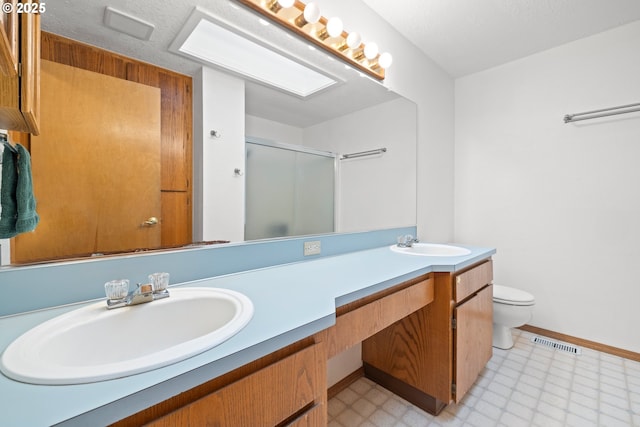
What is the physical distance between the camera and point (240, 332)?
0.60 m

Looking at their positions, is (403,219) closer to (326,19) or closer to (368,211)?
(368,211)

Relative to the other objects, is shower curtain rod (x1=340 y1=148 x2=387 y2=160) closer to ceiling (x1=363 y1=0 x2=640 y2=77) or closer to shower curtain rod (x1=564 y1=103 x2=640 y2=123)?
ceiling (x1=363 y1=0 x2=640 y2=77)

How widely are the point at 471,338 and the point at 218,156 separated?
1.57 metres

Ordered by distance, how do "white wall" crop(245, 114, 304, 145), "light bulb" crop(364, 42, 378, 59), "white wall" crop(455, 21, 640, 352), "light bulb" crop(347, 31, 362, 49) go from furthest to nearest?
"white wall" crop(455, 21, 640, 352), "light bulb" crop(364, 42, 378, 59), "light bulb" crop(347, 31, 362, 49), "white wall" crop(245, 114, 304, 145)

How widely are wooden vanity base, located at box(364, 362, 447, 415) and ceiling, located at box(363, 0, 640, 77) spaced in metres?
2.27

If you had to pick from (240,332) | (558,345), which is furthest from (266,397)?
(558,345)

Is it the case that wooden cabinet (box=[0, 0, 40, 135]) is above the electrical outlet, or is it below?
above

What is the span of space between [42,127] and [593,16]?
293 centimetres

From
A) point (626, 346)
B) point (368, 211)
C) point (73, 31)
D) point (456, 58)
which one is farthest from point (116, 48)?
point (626, 346)

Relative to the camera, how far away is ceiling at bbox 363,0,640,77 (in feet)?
5.50

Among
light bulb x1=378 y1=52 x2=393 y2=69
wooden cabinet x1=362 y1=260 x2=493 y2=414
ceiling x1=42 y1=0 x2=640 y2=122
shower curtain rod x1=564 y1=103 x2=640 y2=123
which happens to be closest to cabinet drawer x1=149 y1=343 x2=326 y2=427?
wooden cabinet x1=362 y1=260 x2=493 y2=414

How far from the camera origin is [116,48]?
84 cm

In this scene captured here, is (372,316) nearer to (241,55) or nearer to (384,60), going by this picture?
(241,55)

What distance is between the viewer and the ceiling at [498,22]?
168 centimetres
